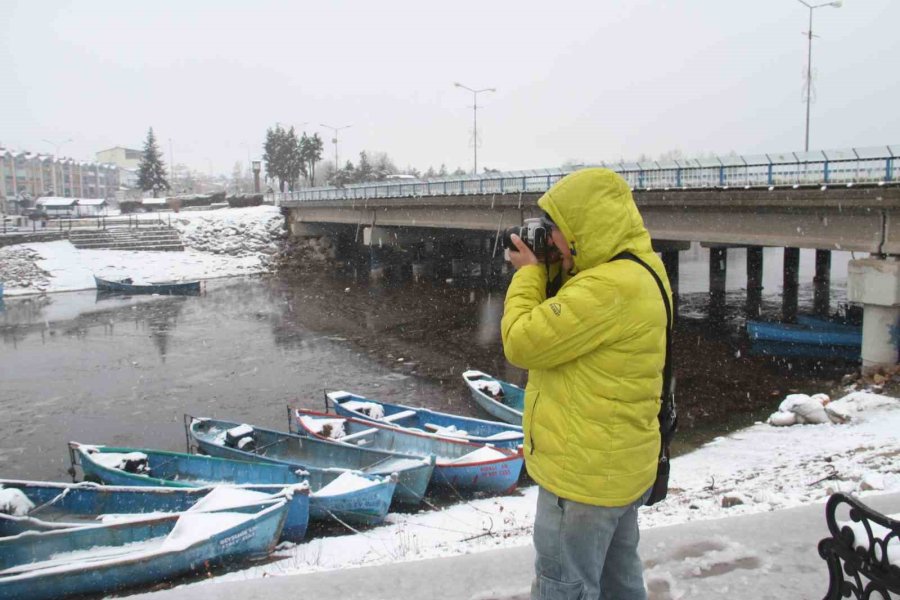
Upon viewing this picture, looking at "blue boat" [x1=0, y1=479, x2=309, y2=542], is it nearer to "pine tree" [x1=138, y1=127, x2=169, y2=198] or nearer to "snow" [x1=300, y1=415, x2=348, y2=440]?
"snow" [x1=300, y1=415, x2=348, y2=440]

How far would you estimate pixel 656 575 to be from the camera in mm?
4289

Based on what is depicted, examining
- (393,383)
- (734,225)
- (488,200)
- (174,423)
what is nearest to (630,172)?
(734,225)

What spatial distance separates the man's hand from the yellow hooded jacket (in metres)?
0.24

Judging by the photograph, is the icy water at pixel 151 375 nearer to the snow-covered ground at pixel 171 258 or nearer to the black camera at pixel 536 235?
the snow-covered ground at pixel 171 258

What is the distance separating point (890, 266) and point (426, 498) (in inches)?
569

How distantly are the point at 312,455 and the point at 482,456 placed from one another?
146 inches

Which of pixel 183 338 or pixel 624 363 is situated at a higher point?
pixel 624 363

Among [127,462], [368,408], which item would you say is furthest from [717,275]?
[127,462]

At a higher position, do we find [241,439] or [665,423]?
[665,423]

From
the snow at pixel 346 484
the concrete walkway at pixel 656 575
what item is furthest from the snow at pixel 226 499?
the concrete walkway at pixel 656 575

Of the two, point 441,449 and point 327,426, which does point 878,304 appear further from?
point 327,426

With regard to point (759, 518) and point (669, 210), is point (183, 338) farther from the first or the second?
point (759, 518)

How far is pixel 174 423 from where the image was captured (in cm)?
1889

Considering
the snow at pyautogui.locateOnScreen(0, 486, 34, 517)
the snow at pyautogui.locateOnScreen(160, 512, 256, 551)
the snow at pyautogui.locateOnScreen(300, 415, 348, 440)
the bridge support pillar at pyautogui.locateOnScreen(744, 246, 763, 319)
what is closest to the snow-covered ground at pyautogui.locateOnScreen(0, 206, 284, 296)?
the bridge support pillar at pyautogui.locateOnScreen(744, 246, 763, 319)
